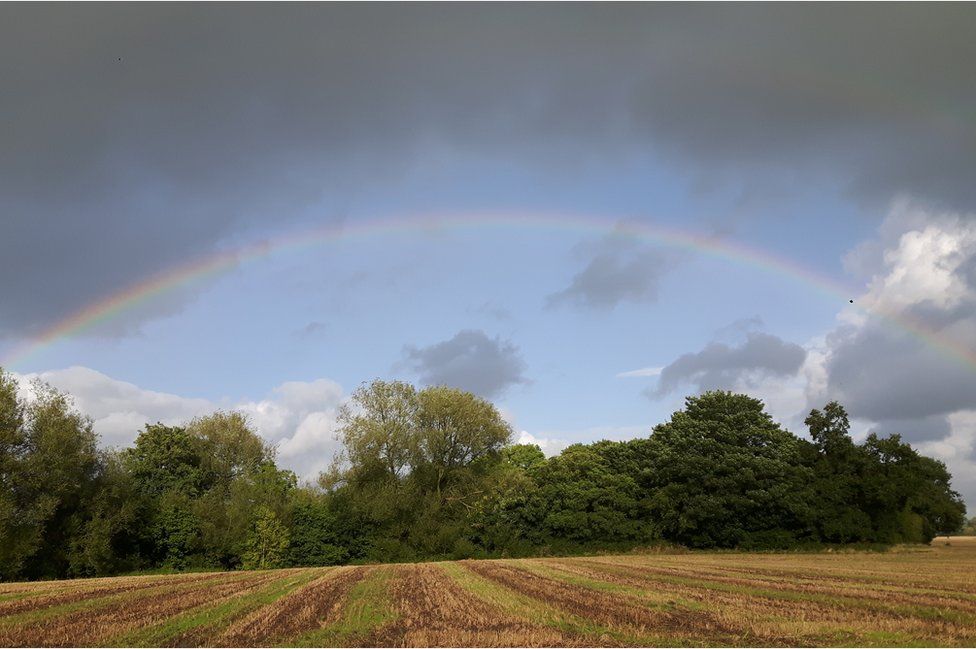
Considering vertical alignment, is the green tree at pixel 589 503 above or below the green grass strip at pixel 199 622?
above

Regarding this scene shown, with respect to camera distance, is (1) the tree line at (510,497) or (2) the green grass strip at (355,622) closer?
(2) the green grass strip at (355,622)

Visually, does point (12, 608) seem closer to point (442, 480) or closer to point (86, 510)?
point (86, 510)

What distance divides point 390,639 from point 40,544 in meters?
49.9

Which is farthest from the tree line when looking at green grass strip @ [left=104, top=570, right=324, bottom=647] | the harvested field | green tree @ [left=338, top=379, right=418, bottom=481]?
green grass strip @ [left=104, top=570, right=324, bottom=647]

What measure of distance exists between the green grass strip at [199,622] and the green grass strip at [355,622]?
2310 mm

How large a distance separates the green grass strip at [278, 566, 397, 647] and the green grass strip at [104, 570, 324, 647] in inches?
90.9

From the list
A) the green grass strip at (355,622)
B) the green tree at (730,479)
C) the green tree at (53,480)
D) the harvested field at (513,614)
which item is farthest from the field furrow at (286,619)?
the green tree at (730,479)

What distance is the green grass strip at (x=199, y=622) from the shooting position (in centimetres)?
1352

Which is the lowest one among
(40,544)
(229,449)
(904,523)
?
(40,544)

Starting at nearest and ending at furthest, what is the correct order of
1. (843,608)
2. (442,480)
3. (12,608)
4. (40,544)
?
(843,608) < (12,608) < (40,544) < (442,480)

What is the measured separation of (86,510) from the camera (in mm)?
55688

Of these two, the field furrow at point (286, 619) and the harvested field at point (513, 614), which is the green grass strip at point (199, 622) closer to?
the harvested field at point (513, 614)

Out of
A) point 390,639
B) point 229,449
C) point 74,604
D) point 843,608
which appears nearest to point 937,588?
point 843,608

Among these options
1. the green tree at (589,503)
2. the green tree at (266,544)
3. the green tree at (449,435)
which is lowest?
the green tree at (266,544)
